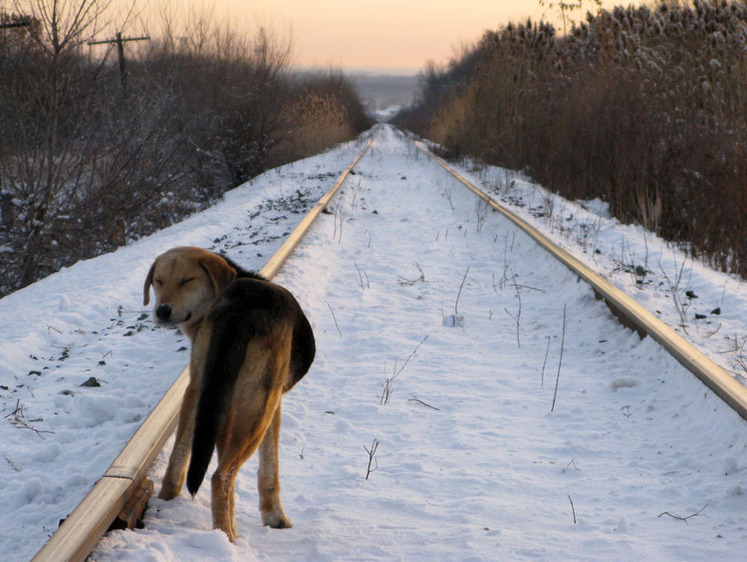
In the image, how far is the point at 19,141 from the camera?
9820 mm

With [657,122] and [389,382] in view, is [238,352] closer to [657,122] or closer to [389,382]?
[389,382]

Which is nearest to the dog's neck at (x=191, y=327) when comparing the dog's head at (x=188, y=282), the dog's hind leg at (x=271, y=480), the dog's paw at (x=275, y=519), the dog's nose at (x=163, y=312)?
the dog's head at (x=188, y=282)

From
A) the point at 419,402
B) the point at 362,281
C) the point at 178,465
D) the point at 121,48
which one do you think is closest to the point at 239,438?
the point at 178,465

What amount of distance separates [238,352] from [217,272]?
0.63 metres

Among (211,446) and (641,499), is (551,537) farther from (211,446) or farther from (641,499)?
(211,446)

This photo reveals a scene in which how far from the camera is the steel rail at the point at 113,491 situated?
2.33 metres

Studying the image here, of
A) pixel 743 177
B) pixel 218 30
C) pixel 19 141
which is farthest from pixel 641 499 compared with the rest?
pixel 218 30

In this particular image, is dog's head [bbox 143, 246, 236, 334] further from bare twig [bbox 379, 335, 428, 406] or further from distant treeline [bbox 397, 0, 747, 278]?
distant treeline [bbox 397, 0, 747, 278]

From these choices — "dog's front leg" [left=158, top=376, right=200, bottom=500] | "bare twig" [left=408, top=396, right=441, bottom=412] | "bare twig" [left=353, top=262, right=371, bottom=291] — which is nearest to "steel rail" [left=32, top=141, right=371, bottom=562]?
"dog's front leg" [left=158, top=376, right=200, bottom=500]

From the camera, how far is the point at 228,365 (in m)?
2.41

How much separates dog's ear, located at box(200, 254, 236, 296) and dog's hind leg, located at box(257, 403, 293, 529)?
55 cm

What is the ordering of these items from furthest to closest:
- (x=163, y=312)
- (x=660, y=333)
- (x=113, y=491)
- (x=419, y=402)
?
(x=660, y=333) → (x=419, y=402) → (x=163, y=312) → (x=113, y=491)

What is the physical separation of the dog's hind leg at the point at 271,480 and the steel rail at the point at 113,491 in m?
0.48

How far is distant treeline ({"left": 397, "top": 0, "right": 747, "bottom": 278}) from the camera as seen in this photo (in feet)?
31.3
